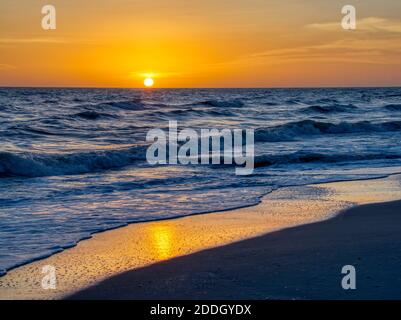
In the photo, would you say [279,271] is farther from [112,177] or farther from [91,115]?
[91,115]

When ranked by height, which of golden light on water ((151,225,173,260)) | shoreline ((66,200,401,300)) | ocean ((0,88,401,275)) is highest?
ocean ((0,88,401,275))

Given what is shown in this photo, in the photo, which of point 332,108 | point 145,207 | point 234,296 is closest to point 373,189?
point 145,207

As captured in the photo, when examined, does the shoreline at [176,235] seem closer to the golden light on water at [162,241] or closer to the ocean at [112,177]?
the golden light on water at [162,241]

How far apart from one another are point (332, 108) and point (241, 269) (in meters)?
43.5

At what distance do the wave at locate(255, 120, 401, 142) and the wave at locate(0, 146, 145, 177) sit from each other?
9.62 m

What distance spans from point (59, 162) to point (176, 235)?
8948 mm

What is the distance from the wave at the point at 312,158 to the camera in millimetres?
17109

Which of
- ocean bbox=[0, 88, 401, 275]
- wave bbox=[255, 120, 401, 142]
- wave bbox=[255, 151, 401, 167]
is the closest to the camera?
ocean bbox=[0, 88, 401, 275]

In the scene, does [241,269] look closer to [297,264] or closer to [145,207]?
[297,264]

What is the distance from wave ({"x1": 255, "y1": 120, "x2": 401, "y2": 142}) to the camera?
85.9 ft

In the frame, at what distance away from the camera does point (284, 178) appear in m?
13.6

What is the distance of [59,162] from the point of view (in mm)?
16000

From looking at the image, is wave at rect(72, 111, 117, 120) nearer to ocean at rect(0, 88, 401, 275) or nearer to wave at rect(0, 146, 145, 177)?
ocean at rect(0, 88, 401, 275)

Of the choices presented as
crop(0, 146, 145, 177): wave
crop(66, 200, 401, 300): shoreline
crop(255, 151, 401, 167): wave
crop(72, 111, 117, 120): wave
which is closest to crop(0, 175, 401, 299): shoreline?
crop(66, 200, 401, 300): shoreline
